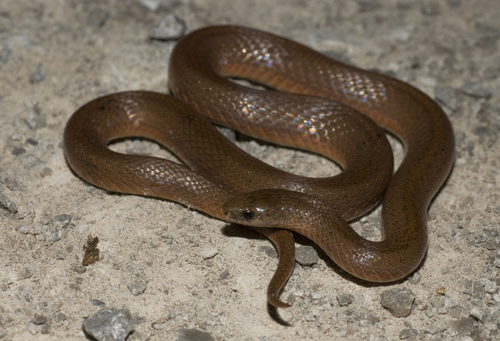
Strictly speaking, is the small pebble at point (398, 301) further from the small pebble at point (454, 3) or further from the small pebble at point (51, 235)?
the small pebble at point (454, 3)

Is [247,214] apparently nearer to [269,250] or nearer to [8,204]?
[269,250]

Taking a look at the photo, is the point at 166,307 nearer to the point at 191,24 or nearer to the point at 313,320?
the point at 313,320

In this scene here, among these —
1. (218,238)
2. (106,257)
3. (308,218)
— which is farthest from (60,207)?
(308,218)

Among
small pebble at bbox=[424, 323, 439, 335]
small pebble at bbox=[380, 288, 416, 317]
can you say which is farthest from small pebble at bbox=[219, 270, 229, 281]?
small pebble at bbox=[424, 323, 439, 335]

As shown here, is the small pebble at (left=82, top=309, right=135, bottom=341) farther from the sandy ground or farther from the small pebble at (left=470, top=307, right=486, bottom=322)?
the small pebble at (left=470, top=307, right=486, bottom=322)

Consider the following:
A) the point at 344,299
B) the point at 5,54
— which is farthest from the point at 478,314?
the point at 5,54

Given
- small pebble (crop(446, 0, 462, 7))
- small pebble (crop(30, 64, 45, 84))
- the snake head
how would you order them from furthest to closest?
small pebble (crop(446, 0, 462, 7)) < small pebble (crop(30, 64, 45, 84)) < the snake head
